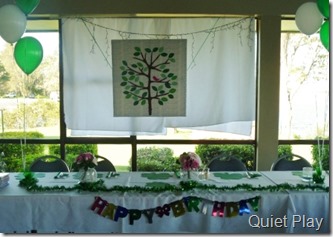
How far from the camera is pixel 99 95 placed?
440 cm

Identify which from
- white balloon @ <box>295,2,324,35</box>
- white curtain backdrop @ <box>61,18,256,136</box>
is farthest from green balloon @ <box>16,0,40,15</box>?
white balloon @ <box>295,2,324,35</box>

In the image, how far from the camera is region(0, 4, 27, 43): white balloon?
3068 millimetres

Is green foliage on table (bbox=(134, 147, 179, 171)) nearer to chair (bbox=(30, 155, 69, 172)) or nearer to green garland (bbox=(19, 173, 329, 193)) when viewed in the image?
chair (bbox=(30, 155, 69, 172))

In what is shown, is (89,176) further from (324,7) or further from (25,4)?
(324,7)

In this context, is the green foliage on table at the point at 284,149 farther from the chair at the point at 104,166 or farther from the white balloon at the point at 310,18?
the chair at the point at 104,166

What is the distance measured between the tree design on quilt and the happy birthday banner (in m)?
1.96

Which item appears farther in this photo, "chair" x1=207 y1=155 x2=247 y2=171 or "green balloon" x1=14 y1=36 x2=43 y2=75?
"chair" x1=207 y1=155 x2=247 y2=171

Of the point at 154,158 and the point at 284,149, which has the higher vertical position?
the point at 284,149

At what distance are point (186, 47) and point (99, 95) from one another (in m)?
1.20

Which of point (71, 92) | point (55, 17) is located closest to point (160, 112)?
point (71, 92)

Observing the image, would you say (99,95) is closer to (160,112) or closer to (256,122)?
(160,112)

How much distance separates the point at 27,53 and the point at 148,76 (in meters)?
1.42

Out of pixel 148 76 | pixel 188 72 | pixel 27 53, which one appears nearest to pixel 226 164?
pixel 188 72

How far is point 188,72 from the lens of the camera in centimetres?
435
